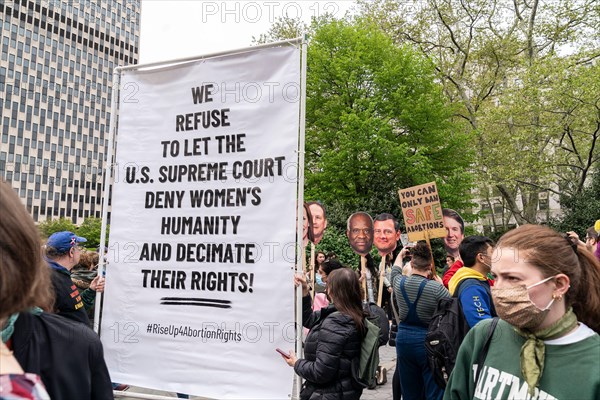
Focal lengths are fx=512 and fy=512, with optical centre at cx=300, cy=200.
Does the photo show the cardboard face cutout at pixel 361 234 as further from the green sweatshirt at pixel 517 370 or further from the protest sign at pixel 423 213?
the green sweatshirt at pixel 517 370

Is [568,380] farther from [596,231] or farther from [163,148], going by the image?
[596,231]

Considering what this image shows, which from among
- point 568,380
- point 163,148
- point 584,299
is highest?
point 163,148

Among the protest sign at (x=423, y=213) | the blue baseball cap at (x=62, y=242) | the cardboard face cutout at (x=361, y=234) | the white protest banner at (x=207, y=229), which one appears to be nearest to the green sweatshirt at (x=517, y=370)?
the white protest banner at (x=207, y=229)

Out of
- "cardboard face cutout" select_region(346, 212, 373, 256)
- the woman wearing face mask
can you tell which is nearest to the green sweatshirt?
the woman wearing face mask

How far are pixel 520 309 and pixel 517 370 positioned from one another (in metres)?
0.21

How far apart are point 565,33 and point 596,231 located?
1906 centimetres

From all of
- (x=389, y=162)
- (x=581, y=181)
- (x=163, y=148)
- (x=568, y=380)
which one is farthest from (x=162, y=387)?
(x=581, y=181)

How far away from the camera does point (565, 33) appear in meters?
22.0

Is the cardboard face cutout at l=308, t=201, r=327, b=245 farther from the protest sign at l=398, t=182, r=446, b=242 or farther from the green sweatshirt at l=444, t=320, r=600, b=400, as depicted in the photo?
the green sweatshirt at l=444, t=320, r=600, b=400

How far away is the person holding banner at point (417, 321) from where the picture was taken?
14.6ft

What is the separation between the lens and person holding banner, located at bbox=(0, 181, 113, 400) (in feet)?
3.81

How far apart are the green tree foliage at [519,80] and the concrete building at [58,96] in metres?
82.7

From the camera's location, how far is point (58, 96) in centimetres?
10112

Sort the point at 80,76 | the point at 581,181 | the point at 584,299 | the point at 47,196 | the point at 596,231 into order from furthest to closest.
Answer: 1. the point at 80,76
2. the point at 47,196
3. the point at 581,181
4. the point at 596,231
5. the point at 584,299
